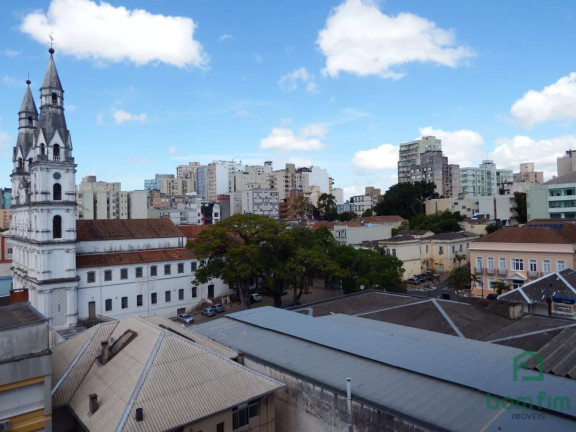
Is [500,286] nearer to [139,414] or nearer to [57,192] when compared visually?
[139,414]

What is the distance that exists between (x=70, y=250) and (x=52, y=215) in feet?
10.6

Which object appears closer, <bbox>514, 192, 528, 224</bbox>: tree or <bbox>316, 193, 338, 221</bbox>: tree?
<bbox>514, 192, 528, 224</bbox>: tree

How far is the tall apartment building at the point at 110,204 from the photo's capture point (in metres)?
88.6

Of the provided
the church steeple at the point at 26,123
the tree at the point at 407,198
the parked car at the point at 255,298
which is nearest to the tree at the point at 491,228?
the tree at the point at 407,198

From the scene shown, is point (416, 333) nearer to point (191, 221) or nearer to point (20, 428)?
point (20, 428)

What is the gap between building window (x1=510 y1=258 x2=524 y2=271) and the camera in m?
35.4

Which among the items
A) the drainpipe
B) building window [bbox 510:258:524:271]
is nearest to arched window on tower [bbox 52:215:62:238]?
the drainpipe

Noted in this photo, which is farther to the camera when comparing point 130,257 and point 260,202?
point 260,202

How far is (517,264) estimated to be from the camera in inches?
1401

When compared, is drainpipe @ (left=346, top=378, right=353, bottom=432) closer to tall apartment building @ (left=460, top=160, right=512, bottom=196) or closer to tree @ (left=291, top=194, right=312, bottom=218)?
tree @ (left=291, top=194, right=312, bottom=218)

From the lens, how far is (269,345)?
56.6 feet

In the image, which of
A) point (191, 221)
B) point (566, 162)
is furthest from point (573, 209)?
point (191, 221)

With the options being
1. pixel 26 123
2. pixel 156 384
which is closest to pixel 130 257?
pixel 26 123

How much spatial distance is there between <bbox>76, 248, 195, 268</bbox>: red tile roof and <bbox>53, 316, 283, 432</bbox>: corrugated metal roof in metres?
A: 23.2
